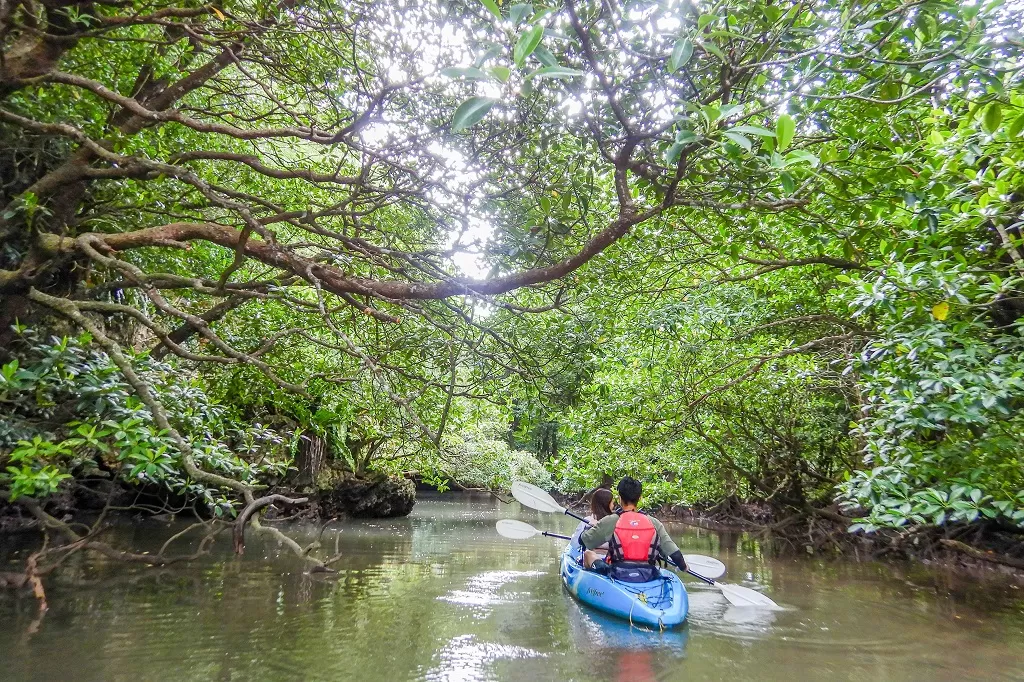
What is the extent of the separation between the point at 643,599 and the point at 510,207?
3.74 meters

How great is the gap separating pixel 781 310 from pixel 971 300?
3.91 m

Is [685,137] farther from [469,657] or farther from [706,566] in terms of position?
[706,566]

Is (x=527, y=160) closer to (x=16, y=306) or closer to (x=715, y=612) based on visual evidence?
(x=16, y=306)

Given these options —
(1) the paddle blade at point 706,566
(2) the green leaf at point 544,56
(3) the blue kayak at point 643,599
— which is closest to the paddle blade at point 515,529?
(1) the paddle blade at point 706,566

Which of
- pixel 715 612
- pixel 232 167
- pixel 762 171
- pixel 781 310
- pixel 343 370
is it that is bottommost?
pixel 715 612

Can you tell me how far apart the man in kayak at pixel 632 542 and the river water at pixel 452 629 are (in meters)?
0.52

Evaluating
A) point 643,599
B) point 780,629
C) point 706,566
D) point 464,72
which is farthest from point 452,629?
point 464,72

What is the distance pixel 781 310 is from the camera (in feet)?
28.3

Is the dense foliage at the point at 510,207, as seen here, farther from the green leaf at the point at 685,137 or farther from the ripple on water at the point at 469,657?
the ripple on water at the point at 469,657

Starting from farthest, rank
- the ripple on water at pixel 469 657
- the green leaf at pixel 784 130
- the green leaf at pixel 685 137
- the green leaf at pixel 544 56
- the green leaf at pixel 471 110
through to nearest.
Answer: the ripple on water at pixel 469 657, the green leaf at pixel 685 137, the green leaf at pixel 784 130, the green leaf at pixel 544 56, the green leaf at pixel 471 110

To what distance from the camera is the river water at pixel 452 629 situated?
165 inches

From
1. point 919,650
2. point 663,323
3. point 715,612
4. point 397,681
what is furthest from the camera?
point 663,323

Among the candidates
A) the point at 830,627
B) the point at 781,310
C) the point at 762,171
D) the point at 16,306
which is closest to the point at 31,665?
the point at 16,306

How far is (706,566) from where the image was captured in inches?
293
